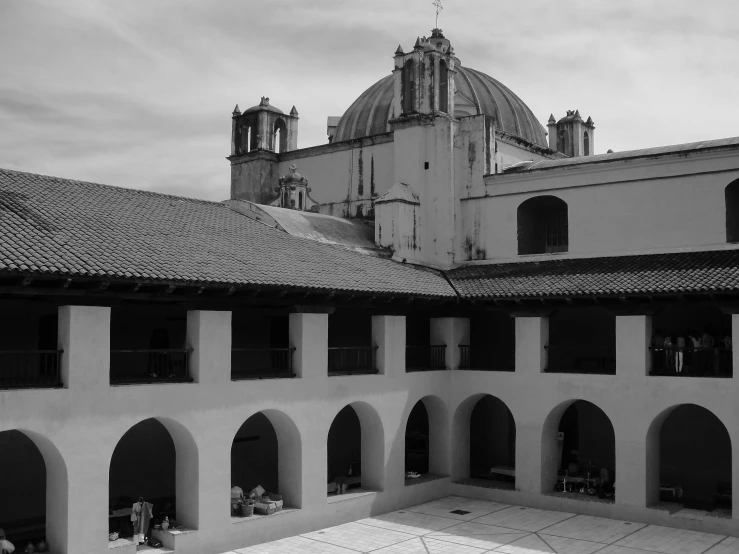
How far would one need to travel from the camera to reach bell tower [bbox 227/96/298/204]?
1264 inches

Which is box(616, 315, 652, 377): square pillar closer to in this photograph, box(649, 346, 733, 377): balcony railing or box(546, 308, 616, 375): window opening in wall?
box(649, 346, 733, 377): balcony railing

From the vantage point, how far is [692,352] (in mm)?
21469

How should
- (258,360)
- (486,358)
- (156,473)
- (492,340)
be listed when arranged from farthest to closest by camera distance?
(486,358), (492,340), (258,360), (156,473)

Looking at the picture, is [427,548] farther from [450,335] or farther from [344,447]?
[450,335]

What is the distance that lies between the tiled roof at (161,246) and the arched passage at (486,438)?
4449 mm

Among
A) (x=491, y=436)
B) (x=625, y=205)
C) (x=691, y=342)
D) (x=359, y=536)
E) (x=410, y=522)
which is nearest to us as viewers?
(x=359, y=536)

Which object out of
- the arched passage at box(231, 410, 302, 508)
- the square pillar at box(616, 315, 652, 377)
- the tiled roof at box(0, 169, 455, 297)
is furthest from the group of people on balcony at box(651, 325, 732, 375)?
the arched passage at box(231, 410, 302, 508)

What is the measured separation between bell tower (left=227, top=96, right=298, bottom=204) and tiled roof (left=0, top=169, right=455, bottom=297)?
Result: 8120 millimetres

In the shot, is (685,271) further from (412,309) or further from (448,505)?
(448,505)

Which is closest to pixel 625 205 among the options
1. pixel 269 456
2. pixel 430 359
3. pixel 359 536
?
pixel 430 359

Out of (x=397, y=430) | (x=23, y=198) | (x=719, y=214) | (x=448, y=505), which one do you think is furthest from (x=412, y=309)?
(x=23, y=198)

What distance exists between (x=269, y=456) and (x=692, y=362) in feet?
38.2

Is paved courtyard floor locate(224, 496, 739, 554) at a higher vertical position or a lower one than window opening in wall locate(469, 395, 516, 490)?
lower

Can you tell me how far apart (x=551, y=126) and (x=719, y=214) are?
13039 mm
